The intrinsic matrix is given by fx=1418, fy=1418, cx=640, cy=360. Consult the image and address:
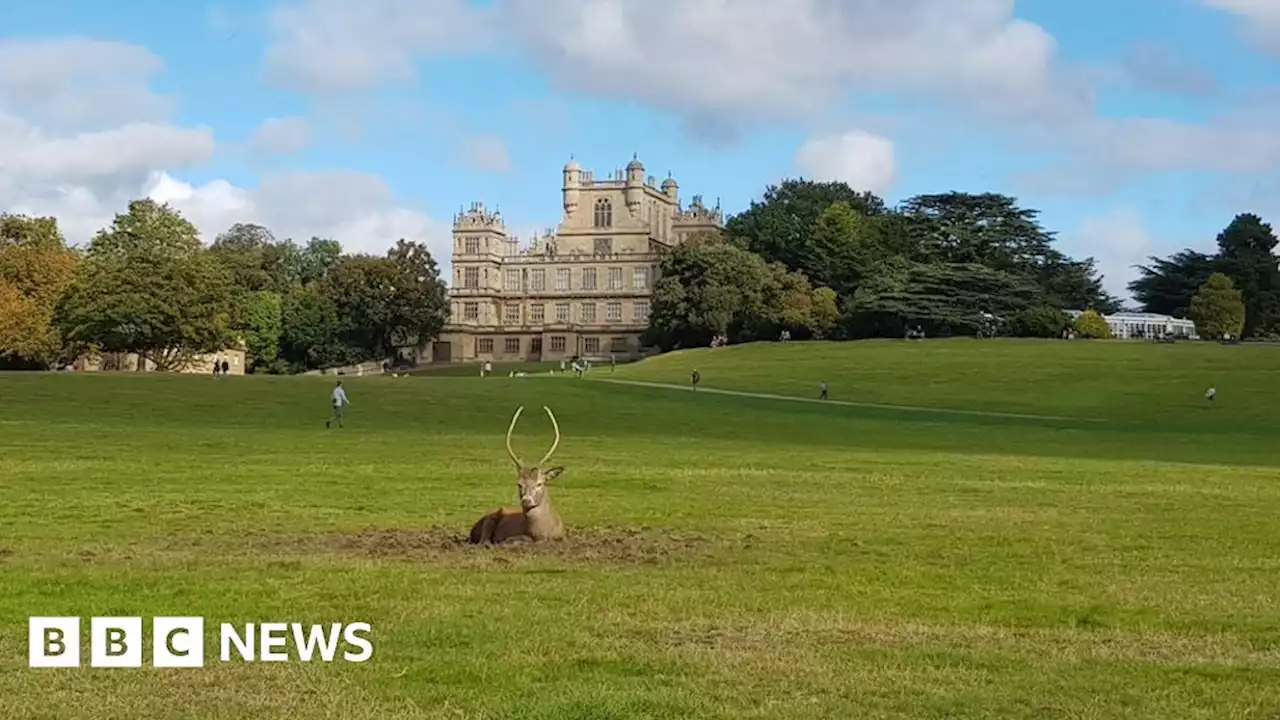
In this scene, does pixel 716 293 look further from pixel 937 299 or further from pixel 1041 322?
pixel 1041 322

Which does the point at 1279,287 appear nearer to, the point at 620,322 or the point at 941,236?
the point at 941,236

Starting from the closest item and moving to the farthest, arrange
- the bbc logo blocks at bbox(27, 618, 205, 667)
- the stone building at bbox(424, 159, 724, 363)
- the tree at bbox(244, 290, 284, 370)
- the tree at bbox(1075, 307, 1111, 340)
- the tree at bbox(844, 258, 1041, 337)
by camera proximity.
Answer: the bbc logo blocks at bbox(27, 618, 205, 667) → the tree at bbox(844, 258, 1041, 337) → the tree at bbox(1075, 307, 1111, 340) → the tree at bbox(244, 290, 284, 370) → the stone building at bbox(424, 159, 724, 363)

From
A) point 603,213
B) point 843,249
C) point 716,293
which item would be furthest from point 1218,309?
point 603,213

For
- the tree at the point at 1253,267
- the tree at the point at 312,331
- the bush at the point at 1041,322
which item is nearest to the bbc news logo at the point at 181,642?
the bush at the point at 1041,322

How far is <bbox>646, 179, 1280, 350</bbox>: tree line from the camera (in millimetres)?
113062

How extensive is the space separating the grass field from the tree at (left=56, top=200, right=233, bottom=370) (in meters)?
47.9

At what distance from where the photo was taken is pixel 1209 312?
385 feet

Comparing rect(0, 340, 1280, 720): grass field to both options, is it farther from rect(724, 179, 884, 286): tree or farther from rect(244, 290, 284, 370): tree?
rect(724, 179, 884, 286): tree

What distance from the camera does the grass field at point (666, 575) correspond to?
26.0ft

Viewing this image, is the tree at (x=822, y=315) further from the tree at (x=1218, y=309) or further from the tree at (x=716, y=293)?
the tree at (x=1218, y=309)

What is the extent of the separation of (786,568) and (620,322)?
132294 millimetres

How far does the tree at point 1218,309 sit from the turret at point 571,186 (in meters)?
63.9

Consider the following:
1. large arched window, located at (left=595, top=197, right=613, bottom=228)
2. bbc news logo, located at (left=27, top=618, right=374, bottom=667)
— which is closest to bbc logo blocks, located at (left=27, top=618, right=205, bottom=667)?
bbc news logo, located at (left=27, top=618, right=374, bottom=667)

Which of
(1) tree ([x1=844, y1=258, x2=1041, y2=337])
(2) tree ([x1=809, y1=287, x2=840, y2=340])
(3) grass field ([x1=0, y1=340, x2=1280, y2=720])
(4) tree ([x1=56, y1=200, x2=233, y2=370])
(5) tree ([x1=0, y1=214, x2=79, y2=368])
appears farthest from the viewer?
(2) tree ([x1=809, y1=287, x2=840, y2=340])
